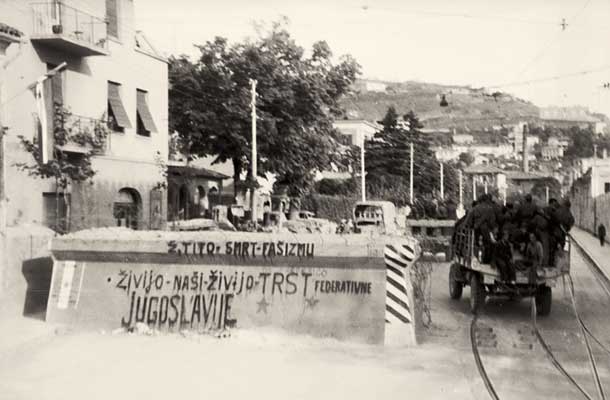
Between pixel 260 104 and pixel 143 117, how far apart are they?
8230 mm

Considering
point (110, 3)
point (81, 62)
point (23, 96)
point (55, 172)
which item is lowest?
point (55, 172)

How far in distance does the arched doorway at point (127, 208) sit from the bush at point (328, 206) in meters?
21.9

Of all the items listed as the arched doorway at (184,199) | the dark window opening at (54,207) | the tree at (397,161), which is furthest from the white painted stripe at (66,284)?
the tree at (397,161)

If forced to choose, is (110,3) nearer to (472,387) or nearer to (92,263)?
(92,263)

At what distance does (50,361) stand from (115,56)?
16087mm

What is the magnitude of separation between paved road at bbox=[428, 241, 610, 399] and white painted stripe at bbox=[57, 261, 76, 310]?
5.62 metres

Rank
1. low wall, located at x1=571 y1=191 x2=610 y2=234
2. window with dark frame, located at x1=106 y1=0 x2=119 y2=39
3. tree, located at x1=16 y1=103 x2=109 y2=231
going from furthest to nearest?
low wall, located at x1=571 y1=191 x2=610 y2=234 → window with dark frame, located at x1=106 y1=0 x2=119 y2=39 → tree, located at x1=16 y1=103 x2=109 y2=231

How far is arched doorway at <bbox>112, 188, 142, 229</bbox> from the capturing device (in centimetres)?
2327

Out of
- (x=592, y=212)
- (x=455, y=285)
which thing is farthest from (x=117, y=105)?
(x=592, y=212)

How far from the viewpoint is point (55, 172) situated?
18.6m

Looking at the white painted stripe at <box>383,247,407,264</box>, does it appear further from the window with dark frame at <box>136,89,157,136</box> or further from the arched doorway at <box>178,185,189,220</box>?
the arched doorway at <box>178,185,189,220</box>

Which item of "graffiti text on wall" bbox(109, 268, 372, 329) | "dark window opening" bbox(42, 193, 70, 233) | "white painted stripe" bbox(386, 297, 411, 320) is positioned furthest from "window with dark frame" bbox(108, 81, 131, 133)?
"white painted stripe" bbox(386, 297, 411, 320)

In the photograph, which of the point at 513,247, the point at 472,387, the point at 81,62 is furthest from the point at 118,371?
the point at 81,62

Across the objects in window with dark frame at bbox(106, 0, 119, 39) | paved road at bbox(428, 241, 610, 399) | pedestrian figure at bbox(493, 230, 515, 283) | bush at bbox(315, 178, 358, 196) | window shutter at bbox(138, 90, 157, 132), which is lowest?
paved road at bbox(428, 241, 610, 399)
